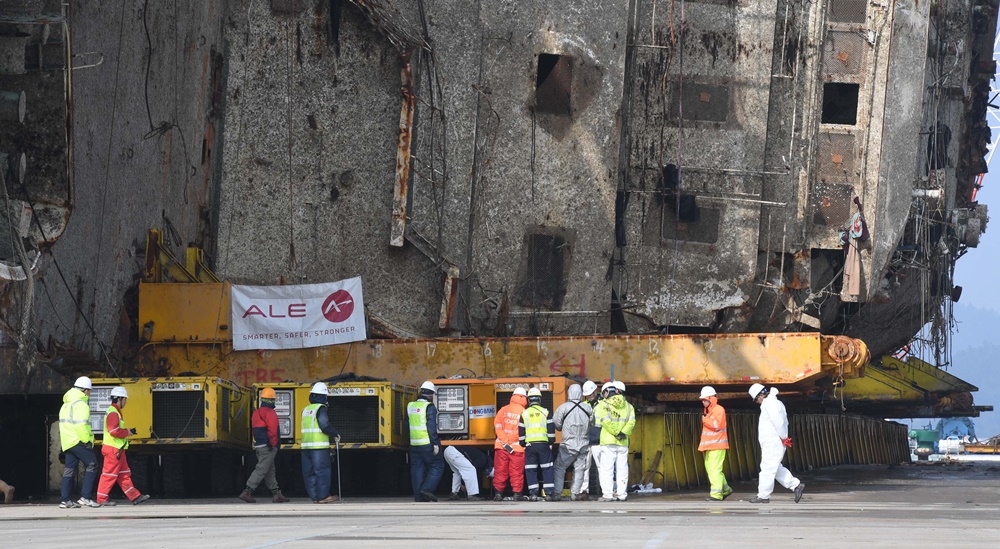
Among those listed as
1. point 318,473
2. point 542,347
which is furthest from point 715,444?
point 318,473

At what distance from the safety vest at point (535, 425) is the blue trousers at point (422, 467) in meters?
1.26

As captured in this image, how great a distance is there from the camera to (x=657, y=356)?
23.7m

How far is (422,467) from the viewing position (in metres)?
20.8

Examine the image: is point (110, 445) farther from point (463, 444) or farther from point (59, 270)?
point (463, 444)

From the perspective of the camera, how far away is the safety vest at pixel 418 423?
2062 cm

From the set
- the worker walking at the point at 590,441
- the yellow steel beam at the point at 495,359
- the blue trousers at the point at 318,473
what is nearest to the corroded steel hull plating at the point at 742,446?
the yellow steel beam at the point at 495,359

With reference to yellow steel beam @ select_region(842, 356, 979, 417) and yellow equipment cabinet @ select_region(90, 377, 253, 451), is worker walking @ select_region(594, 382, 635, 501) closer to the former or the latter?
yellow equipment cabinet @ select_region(90, 377, 253, 451)

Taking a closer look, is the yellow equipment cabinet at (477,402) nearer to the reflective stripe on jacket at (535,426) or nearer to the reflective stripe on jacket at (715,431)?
the reflective stripe on jacket at (535,426)

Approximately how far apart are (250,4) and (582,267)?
7198 mm

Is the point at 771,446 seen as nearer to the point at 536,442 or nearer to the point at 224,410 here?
the point at 536,442

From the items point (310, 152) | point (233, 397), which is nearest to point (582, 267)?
point (310, 152)

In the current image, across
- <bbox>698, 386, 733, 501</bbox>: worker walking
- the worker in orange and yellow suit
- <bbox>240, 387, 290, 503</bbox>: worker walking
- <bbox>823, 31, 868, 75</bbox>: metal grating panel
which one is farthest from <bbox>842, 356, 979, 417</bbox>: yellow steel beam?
<bbox>240, 387, 290, 503</bbox>: worker walking

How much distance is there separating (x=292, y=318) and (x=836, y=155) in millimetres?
10051

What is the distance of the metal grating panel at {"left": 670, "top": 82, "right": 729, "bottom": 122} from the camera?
1048 inches
